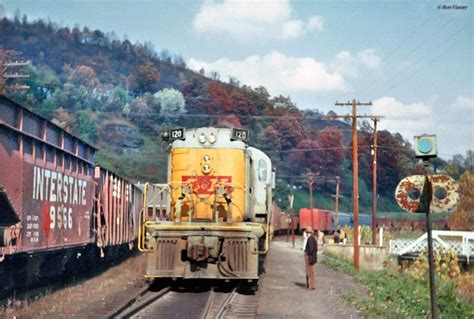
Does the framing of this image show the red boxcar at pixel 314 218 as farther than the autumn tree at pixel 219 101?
No

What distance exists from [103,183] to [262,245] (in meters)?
5.44

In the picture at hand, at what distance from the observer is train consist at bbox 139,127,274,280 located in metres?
13.6

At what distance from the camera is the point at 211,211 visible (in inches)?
585

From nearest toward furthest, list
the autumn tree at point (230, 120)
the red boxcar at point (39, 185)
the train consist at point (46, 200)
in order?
the red boxcar at point (39, 185) → the train consist at point (46, 200) → the autumn tree at point (230, 120)

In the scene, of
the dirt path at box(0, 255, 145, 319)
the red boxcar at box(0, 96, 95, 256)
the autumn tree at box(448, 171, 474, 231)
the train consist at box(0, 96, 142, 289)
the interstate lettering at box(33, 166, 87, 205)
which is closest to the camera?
the dirt path at box(0, 255, 145, 319)

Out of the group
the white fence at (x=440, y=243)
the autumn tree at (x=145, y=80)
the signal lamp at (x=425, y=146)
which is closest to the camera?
the signal lamp at (x=425, y=146)

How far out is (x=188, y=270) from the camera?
13656mm

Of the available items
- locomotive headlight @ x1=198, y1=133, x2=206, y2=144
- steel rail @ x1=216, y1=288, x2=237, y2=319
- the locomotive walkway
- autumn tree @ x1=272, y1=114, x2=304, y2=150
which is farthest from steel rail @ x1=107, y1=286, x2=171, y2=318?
autumn tree @ x1=272, y1=114, x2=304, y2=150

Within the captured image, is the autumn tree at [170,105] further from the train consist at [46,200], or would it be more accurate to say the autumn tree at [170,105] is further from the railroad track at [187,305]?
the railroad track at [187,305]

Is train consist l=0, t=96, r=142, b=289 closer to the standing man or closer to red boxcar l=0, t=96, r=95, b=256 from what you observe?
red boxcar l=0, t=96, r=95, b=256

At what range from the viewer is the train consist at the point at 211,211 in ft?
44.7

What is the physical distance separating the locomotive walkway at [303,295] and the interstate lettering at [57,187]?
505cm

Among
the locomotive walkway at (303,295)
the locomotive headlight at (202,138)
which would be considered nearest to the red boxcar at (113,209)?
the locomotive headlight at (202,138)

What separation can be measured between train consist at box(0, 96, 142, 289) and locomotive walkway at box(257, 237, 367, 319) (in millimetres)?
4708
